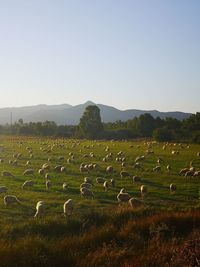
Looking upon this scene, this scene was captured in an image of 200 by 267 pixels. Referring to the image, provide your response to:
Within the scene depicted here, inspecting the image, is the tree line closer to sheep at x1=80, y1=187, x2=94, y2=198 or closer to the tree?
the tree

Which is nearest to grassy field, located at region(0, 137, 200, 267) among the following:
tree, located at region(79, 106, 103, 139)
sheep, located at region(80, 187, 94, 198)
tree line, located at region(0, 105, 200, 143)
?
sheep, located at region(80, 187, 94, 198)

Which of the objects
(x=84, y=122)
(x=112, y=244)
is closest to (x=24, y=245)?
(x=112, y=244)

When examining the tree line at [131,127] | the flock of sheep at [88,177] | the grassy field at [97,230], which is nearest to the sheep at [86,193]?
the flock of sheep at [88,177]

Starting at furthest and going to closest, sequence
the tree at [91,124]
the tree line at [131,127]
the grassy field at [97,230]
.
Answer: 1. the tree at [91,124]
2. the tree line at [131,127]
3. the grassy field at [97,230]

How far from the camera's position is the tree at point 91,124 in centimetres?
9800

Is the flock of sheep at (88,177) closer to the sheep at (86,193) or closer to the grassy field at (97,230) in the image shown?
the sheep at (86,193)

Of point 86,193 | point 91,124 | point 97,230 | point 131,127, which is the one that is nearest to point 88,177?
point 86,193

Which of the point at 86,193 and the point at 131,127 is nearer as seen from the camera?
the point at 86,193

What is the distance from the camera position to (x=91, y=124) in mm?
98625

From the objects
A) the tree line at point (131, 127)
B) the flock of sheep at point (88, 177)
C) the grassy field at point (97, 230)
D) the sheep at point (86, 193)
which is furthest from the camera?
the tree line at point (131, 127)

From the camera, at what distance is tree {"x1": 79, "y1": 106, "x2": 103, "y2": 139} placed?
98.0m

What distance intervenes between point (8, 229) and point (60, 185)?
13422 mm

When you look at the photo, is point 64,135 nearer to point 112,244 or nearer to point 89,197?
point 89,197

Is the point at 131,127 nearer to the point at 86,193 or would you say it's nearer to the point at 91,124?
the point at 91,124
